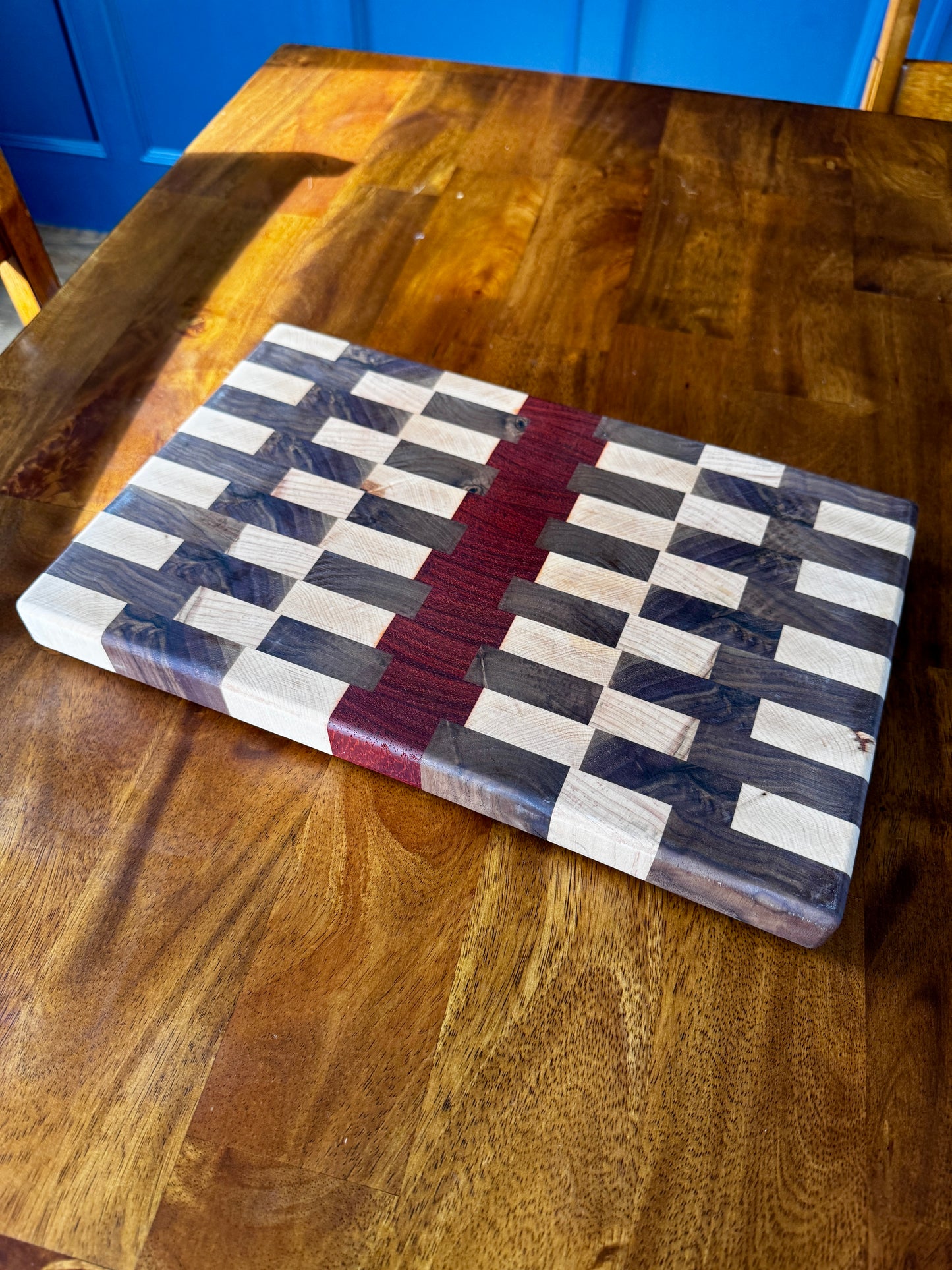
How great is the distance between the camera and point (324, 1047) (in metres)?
0.50

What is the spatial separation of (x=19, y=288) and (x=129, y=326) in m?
0.34

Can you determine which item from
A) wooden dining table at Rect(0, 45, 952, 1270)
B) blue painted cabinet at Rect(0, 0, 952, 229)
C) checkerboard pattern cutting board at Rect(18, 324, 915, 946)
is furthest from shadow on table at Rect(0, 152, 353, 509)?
blue painted cabinet at Rect(0, 0, 952, 229)

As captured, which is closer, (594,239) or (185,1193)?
(185,1193)

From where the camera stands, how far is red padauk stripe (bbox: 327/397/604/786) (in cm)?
59

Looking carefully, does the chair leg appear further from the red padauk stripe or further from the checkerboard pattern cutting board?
the red padauk stripe

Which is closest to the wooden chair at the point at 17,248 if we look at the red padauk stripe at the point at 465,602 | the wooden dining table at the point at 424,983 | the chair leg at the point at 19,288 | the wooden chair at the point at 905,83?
the chair leg at the point at 19,288

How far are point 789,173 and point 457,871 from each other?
969 mm

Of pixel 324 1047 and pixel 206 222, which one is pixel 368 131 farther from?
pixel 324 1047

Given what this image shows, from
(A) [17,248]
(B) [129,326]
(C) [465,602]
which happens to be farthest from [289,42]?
(C) [465,602]

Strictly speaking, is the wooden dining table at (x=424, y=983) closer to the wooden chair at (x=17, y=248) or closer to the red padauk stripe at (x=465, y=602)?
the red padauk stripe at (x=465, y=602)

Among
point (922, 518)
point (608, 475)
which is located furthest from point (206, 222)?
point (922, 518)

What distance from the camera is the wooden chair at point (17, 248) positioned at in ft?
3.76

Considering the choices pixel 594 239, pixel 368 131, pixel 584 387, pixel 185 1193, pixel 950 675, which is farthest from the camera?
pixel 368 131

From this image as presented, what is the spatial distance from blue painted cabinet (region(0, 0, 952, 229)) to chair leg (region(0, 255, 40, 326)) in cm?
151
